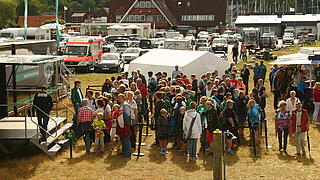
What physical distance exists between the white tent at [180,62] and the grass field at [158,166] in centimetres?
854

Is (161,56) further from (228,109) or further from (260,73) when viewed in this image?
(228,109)

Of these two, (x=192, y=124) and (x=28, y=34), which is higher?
(x=28, y=34)

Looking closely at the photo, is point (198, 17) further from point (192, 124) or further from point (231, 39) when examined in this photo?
point (192, 124)

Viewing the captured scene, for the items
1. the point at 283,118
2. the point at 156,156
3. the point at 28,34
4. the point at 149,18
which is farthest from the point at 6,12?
the point at 283,118

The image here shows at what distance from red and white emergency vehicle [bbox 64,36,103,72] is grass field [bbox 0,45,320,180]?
2090 cm

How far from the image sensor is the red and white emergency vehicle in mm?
35375

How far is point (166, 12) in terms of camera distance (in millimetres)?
97688

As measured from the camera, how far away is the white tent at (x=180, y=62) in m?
23.1

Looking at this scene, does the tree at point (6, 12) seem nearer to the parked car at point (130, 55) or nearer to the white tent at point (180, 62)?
the parked car at point (130, 55)

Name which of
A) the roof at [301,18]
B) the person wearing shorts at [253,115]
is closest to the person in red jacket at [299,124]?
the person wearing shorts at [253,115]

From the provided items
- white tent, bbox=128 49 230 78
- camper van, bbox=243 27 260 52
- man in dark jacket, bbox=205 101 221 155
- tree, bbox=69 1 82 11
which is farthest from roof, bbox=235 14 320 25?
tree, bbox=69 1 82 11

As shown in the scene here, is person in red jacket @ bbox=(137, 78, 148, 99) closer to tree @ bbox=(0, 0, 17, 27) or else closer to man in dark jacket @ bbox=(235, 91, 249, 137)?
man in dark jacket @ bbox=(235, 91, 249, 137)

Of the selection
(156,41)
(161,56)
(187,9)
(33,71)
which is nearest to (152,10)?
(187,9)

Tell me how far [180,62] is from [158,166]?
10463mm
